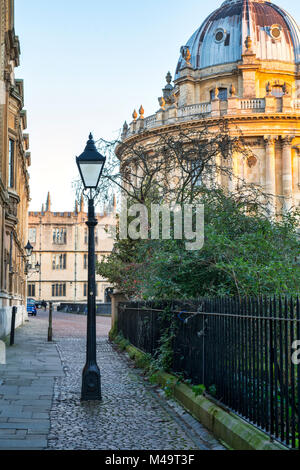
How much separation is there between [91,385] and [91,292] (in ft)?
4.43

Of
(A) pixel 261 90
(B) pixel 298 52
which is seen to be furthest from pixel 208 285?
(B) pixel 298 52

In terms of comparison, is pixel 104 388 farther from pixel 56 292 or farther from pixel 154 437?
pixel 56 292

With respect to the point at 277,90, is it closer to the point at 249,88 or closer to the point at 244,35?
the point at 249,88

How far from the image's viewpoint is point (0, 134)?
19.5 metres

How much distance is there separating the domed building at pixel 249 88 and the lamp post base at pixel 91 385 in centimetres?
3561

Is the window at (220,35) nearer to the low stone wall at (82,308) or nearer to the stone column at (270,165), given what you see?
the stone column at (270,165)

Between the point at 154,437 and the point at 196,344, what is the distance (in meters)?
2.25

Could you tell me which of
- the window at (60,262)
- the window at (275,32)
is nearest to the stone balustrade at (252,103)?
the window at (275,32)

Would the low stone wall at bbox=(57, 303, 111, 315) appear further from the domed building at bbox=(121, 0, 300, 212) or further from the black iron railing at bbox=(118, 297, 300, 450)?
the black iron railing at bbox=(118, 297, 300, 450)

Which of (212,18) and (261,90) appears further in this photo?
(212,18)

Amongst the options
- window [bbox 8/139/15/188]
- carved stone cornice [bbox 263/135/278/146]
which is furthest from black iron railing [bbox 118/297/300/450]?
carved stone cornice [bbox 263/135/278/146]

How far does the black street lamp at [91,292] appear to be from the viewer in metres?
8.98

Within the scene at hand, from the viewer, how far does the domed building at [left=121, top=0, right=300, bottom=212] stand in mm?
46250
